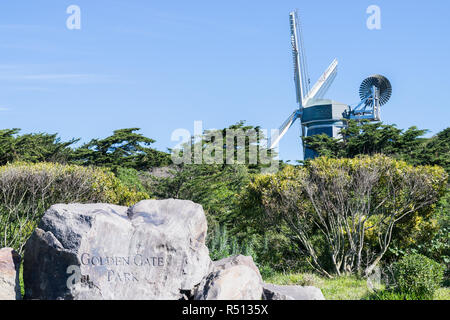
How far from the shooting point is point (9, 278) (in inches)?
301

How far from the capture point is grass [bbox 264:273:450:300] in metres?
8.94

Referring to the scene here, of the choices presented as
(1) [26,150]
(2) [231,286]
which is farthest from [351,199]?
(1) [26,150]

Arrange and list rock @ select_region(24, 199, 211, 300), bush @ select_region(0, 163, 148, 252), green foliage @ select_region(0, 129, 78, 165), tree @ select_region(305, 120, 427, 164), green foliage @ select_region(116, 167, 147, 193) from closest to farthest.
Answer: rock @ select_region(24, 199, 211, 300), bush @ select_region(0, 163, 148, 252), green foliage @ select_region(116, 167, 147, 193), green foliage @ select_region(0, 129, 78, 165), tree @ select_region(305, 120, 427, 164)

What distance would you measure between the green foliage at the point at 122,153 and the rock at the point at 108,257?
1857cm

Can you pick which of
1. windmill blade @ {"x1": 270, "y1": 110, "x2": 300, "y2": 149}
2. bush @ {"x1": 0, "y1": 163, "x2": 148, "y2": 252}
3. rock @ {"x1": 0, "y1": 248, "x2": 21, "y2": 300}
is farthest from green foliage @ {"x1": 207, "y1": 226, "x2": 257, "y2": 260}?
windmill blade @ {"x1": 270, "y1": 110, "x2": 300, "y2": 149}

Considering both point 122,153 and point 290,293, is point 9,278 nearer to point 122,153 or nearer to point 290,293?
point 290,293

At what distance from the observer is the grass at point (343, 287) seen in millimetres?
8939

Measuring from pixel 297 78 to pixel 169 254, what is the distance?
122 ft

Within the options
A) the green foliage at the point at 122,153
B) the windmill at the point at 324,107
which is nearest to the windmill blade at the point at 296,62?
the windmill at the point at 324,107

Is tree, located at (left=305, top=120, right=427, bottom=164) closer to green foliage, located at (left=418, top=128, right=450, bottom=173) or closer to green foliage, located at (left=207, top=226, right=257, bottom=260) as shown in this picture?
green foliage, located at (left=418, top=128, right=450, bottom=173)

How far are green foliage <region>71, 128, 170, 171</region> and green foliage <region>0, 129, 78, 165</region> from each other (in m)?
0.96

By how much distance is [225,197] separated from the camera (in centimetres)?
1911

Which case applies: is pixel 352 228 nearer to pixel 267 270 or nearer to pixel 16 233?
pixel 267 270

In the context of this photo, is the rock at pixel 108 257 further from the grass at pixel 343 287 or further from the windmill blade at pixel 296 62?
the windmill blade at pixel 296 62
